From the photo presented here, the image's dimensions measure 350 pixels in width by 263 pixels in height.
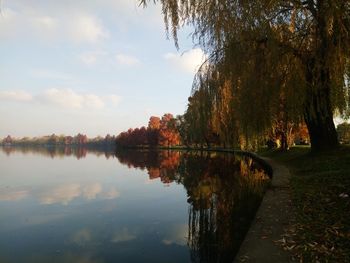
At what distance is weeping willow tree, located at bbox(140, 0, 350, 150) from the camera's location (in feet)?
30.3

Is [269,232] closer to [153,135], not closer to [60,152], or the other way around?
[60,152]

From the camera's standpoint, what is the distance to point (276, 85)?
11961 mm

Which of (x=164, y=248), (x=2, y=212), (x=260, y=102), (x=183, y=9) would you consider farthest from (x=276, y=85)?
(x=2, y=212)

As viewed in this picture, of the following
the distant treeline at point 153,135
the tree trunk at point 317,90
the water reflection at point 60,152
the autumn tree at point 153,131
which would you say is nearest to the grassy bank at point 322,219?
the tree trunk at point 317,90

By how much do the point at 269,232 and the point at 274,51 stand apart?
20.6 ft

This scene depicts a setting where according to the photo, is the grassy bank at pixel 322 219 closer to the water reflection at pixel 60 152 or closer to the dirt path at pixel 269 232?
the dirt path at pixel 269 232

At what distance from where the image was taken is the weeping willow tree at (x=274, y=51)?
30.3ft

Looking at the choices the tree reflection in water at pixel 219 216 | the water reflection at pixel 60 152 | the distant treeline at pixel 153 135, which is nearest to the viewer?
the tree reflection in water at pixel 219 216

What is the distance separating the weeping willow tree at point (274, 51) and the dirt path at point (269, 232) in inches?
140

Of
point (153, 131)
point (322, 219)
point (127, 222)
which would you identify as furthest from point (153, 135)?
point (322, 219)

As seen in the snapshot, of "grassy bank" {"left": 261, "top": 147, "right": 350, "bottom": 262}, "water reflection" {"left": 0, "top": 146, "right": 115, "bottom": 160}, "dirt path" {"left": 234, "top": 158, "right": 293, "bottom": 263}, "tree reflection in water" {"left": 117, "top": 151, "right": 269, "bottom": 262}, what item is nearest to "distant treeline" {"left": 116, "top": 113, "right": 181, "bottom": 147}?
"water reflection" {"left": 0, "top": 146, "right": 115, "bottom": 160}

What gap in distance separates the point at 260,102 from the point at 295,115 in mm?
1254

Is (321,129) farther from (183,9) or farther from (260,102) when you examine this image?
(183,9)

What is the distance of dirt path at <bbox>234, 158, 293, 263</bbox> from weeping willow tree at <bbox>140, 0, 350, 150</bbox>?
3.54 meters
